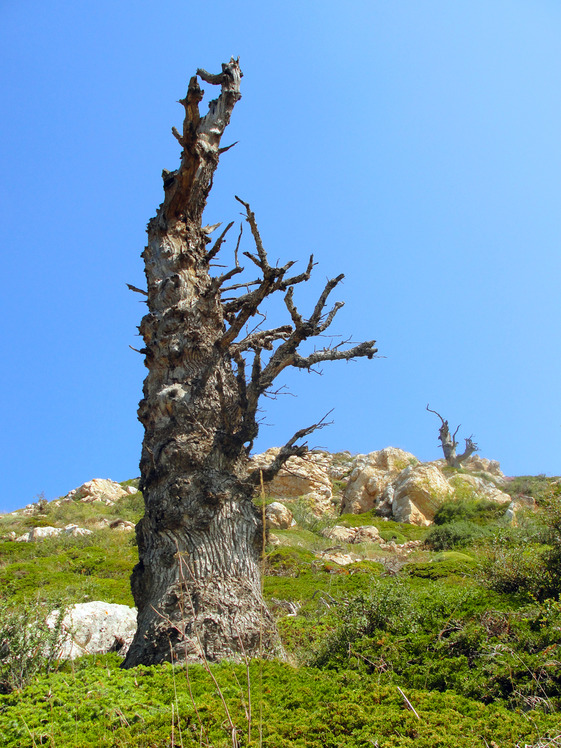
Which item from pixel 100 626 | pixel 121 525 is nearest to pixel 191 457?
pixel 100 626

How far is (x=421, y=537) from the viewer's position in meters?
18.2

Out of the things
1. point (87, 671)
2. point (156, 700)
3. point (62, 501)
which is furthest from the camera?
point (62, 501)

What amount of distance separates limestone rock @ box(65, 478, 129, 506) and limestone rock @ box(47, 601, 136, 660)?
1598cm

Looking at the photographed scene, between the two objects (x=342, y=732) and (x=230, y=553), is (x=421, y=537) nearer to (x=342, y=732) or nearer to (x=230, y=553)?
(x=230, y=553)

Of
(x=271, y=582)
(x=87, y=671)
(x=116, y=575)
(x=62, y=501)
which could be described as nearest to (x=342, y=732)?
(x=87, y=671)

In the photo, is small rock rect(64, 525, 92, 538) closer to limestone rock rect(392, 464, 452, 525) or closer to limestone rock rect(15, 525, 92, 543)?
limestone rock rect(15, 525, 92, 543)

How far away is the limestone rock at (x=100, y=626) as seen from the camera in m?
6.15

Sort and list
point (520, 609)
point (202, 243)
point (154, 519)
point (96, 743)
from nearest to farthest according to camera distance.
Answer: point (96, 743), point (520, 609), point (154, 519), point (202, 243)

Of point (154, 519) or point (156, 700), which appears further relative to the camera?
point (154, 519)

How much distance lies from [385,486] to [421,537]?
723 centimetres

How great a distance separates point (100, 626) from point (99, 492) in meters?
17.8

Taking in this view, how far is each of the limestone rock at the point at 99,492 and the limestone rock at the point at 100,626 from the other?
16.0 metres

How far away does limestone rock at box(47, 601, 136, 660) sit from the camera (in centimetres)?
615

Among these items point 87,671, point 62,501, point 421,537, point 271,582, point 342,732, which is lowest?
point 342,732
